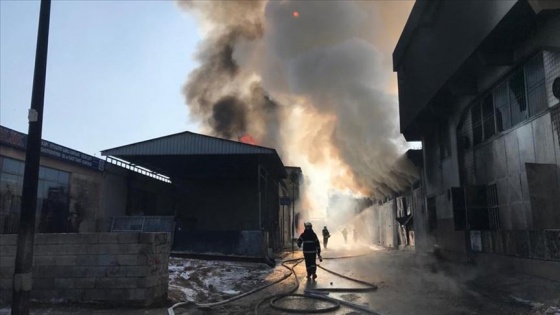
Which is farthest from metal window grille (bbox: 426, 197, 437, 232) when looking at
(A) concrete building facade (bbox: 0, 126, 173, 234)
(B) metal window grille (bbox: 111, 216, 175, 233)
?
(A) concrete building facade (bbox: 0, 126, 173, 234)

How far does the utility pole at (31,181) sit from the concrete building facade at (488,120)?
27.4 ft

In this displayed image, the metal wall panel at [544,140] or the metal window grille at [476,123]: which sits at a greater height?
the metal window grille at [476,123]

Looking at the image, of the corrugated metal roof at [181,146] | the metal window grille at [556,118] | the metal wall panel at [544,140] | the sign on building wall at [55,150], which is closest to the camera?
the metal window grille at [556,118]

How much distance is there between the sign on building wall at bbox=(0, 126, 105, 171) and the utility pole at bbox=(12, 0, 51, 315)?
1182 cm

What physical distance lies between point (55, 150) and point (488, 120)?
1662 centimetres

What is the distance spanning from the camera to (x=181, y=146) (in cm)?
1944

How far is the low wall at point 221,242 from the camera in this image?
17234mm

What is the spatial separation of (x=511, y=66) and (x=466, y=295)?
5694mm

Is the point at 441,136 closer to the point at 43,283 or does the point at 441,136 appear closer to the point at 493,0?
the point at 493,0

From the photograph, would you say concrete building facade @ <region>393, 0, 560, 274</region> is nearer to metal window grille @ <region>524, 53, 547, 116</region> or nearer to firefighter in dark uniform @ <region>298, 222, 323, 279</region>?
metal window grille @ <region>524, 53, 547, 116</region>

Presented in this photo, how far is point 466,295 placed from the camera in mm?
9227

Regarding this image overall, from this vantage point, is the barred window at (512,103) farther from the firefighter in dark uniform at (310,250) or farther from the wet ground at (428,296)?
the firefighter in dark uniform at (310,250)

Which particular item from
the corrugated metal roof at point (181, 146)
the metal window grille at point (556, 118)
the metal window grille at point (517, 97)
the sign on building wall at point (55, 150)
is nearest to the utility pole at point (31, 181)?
the metal window grille at point (556, 118)

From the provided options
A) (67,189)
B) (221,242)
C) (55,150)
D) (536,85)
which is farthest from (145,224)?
(536,85)
